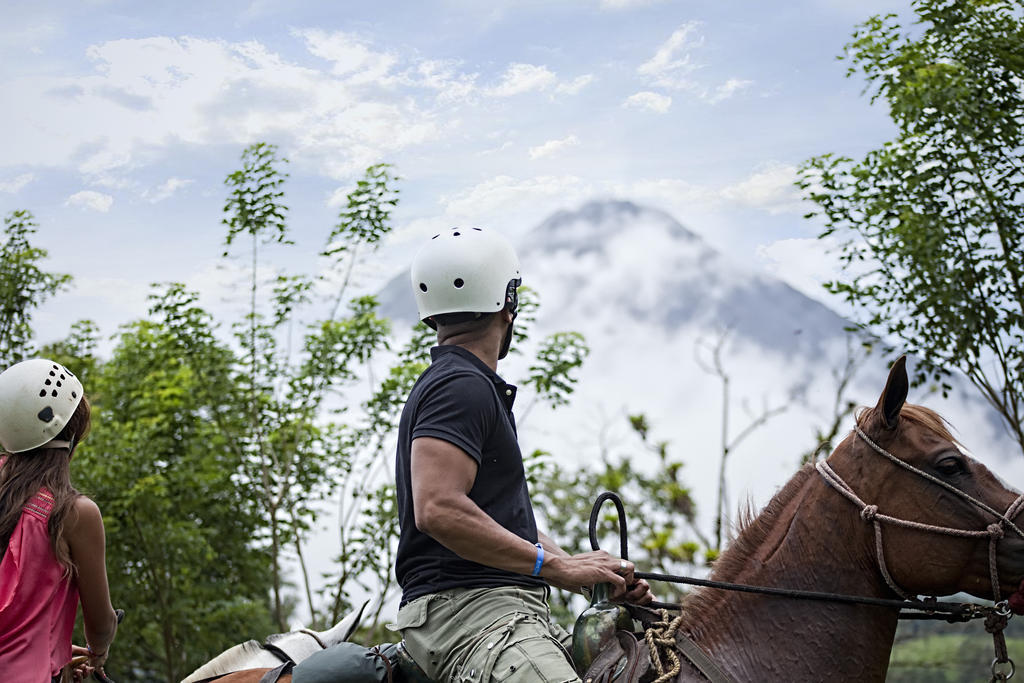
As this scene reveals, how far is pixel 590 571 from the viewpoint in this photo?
128 inches

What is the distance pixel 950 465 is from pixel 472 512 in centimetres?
168

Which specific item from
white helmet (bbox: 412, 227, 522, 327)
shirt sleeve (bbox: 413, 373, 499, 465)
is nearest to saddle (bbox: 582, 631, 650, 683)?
shirt sleeve (bbox: 413, 373, 499, 465)

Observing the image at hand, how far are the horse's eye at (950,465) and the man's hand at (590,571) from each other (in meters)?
1.12

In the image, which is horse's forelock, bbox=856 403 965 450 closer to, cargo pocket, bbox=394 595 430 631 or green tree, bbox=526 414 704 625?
cargo pocket, bbox=394 595 430 631

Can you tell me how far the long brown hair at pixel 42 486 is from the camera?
3328 millimetres

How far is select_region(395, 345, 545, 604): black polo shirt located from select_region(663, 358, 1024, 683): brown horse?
815 mm

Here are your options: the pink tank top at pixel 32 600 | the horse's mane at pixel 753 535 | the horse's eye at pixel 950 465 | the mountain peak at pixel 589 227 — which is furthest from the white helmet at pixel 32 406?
the mountain peak at pixel 589 227

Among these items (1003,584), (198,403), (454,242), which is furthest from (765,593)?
(198,403)

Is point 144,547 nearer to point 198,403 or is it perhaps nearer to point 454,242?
point 198,403

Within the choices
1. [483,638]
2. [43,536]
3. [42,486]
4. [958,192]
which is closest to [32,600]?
[43,536]

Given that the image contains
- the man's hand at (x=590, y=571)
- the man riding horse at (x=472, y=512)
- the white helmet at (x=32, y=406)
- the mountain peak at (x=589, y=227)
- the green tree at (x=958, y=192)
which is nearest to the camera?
the man riding horse at (x=472, y=512)

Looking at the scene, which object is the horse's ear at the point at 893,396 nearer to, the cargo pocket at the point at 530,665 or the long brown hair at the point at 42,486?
the cargo pocket at the point at 530,665

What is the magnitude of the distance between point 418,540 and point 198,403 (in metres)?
7.66

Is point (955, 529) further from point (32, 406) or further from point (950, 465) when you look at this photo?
point (32, 406)
